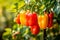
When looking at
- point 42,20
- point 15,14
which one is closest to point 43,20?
point 42,20

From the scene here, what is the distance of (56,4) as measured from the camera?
1212 millimetres

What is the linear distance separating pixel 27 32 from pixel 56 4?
0.96ft

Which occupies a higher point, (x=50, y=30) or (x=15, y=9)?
(x=15, y=9)

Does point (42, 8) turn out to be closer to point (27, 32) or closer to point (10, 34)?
point (27, 32)

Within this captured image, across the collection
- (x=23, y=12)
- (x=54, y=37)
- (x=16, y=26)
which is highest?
(x=23, y=12)

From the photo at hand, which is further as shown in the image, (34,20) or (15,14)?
(15,14)

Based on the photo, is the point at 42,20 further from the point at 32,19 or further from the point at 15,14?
the point at 15,14

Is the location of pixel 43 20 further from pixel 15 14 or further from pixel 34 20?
pixel 15 14

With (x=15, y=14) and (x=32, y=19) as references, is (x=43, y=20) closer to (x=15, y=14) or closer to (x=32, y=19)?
(x=32, y=19)

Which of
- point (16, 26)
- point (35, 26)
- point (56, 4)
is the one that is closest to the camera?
point (35, 26)

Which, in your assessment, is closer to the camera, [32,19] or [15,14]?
[32,19]

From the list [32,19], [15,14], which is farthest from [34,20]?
[15,14]

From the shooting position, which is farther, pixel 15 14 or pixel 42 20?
pixel 15 14

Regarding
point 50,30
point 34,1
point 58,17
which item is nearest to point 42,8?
point 34,1
